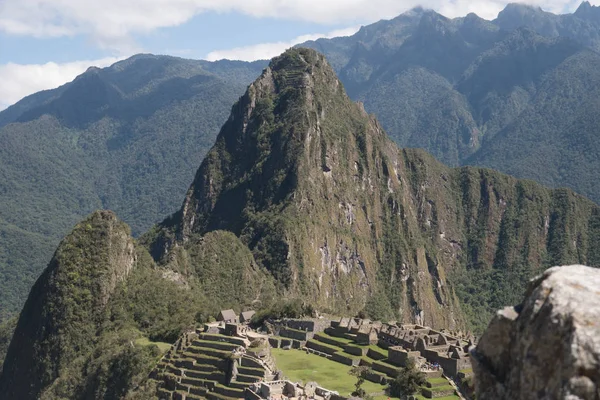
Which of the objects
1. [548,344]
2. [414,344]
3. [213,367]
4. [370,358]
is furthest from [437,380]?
[548,344]

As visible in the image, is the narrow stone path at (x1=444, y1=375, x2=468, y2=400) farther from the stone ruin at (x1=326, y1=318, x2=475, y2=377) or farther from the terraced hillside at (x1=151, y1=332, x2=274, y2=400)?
the terraced hillside at (x1=151, y1=332, x2=274, y2=400)

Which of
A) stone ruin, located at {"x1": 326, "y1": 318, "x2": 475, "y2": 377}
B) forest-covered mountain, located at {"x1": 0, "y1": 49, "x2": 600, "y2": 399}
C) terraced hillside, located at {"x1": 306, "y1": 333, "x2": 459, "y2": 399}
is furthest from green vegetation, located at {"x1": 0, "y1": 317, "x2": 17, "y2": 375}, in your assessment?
terraced hillside, located at {"x1": 306, "y1": 333, "x2": 459, "y2": 399}

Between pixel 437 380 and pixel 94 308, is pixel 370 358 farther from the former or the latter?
pixel 94 308

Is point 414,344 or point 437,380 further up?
point 414,344

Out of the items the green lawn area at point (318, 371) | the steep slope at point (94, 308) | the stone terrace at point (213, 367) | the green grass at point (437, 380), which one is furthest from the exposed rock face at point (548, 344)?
the steep slope at point (94, 308)

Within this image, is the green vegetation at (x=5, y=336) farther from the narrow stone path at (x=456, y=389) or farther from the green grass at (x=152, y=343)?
the narrow stone path at (x=456, y=389)

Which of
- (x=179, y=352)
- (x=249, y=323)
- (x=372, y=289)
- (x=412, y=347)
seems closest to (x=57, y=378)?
(x=249, y=323)
